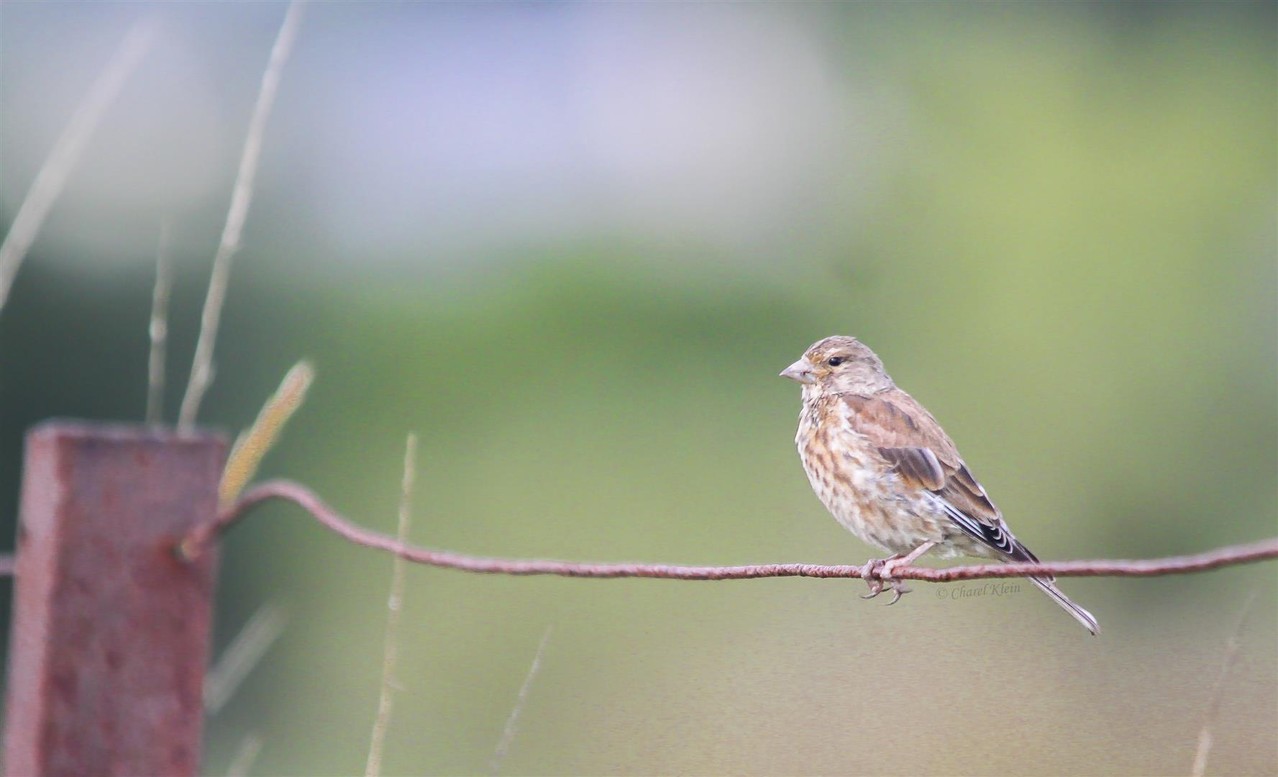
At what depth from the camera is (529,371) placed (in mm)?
12695

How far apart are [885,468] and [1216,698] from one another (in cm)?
158

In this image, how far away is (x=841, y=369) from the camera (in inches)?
137

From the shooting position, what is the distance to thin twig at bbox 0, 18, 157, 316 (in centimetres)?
296

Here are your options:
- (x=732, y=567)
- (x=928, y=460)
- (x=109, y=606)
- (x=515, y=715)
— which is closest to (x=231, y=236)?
(x=109, y=606)

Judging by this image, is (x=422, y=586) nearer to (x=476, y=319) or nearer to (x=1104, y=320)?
(x=476, y=319)

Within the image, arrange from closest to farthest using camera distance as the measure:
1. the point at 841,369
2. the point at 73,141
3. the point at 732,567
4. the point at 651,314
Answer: the point at 732,567, the point at 73,141, the point at 841,369, the point at 651,314

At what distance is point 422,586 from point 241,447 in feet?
26.5

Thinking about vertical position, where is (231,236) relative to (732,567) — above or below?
above

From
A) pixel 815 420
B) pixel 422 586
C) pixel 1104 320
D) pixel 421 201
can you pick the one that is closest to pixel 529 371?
pixel 421 201

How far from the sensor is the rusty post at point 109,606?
7.81 ft

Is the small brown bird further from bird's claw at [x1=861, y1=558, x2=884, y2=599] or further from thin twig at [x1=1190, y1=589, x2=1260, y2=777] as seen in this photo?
thin twig at [x1=1190, y1=589, x2=1260, y2=777]

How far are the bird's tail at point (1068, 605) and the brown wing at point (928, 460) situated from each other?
0.34 metres

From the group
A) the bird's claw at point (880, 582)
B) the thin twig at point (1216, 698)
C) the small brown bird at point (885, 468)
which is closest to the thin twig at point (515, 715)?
the bird's claw at point (880, 582)

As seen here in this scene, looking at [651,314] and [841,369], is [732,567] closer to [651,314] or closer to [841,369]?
[841,369]
